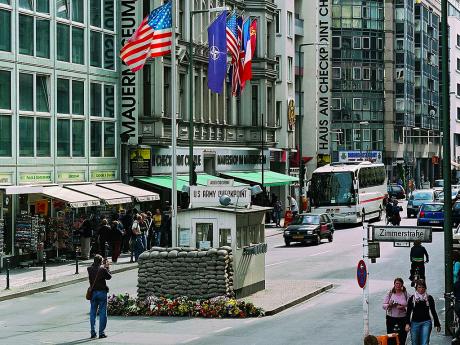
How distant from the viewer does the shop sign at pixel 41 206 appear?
42328 millimetres

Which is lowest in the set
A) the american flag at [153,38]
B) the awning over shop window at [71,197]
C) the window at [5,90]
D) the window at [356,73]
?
the awning over shop window at [71,197]

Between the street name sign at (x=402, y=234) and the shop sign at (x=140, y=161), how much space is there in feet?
99.3

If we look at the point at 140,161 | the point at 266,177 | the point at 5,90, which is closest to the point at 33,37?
the point at 5,90

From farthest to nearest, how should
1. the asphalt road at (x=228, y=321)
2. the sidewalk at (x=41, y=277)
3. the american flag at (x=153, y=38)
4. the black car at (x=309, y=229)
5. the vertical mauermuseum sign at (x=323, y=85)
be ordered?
the vertical mauermuseum sign at (x=323, y=85), the black car at (x=309, y=229), the american flag at (x=153, y=38), the sidewalk at (x=41, y=277), the asphalt road at (x=228, y=321)

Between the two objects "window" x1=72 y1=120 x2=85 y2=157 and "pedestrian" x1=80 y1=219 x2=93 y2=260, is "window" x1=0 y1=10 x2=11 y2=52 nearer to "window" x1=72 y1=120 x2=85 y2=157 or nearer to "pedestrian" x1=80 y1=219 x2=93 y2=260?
"window" x1=72 y1=120 x2=85 y2=157

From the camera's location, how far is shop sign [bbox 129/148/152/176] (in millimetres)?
51112

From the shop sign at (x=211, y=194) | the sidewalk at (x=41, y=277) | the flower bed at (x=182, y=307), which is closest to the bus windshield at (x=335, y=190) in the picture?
the sidewalk at (x=41, y=277)

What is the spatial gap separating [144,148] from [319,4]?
40.5 meters

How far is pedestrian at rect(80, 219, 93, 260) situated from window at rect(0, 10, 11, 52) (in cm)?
726

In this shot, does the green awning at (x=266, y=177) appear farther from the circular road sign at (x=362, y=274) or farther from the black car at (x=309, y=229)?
the circular road sign at (x=362, y=274)

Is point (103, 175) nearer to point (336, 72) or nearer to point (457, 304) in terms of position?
point (457, 304)

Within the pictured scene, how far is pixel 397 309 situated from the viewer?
21297 millimetres

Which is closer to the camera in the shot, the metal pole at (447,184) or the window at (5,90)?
the metal pole at (447,184)

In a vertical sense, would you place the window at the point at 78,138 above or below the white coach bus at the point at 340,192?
above
